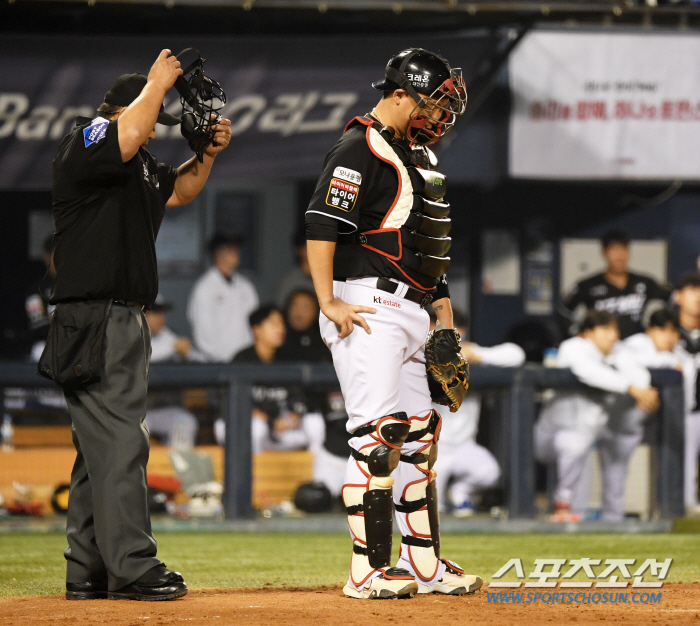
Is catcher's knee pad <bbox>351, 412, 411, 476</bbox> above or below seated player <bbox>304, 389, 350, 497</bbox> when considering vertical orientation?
above

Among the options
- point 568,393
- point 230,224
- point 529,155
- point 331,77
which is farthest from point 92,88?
point 568,393

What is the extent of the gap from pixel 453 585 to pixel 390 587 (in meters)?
0.31

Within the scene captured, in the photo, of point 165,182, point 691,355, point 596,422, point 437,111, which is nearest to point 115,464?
point 165,182

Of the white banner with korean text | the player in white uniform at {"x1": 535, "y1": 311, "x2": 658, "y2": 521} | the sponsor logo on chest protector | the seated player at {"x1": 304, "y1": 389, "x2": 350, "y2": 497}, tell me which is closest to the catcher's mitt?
the seated player at {"x1": 304, "y1": 389, "x2": 350, "y2": 497}

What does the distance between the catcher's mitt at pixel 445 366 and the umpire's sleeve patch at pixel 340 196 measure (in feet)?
2.07

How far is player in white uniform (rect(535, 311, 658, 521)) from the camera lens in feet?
24.6

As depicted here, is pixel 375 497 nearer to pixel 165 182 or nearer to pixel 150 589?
pixel 150 589

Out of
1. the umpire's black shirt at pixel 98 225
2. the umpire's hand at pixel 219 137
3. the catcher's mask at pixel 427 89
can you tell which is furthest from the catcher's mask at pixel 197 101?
the catcher's mask at pixel 427 89

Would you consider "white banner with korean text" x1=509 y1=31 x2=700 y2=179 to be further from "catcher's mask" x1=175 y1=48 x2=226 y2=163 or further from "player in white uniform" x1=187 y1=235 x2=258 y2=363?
"catcher's mask" x1=175 y1=48 x2=226 y2=163

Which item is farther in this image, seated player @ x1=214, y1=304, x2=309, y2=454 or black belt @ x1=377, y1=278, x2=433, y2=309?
seated player @ x1=214, y1=304, x2=309, y2=454

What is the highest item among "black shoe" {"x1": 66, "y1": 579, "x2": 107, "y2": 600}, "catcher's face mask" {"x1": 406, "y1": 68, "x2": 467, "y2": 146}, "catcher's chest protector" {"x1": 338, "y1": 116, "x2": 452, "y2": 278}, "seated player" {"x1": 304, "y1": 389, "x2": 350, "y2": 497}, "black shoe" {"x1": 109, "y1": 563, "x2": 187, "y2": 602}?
"catcher's face mask" {"x1": 406, "y1": 68, "x2": 467, "y2": 146}

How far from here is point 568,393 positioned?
25.3ft

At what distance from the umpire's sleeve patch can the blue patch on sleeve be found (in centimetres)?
84

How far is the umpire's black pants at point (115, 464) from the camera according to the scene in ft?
13.4
